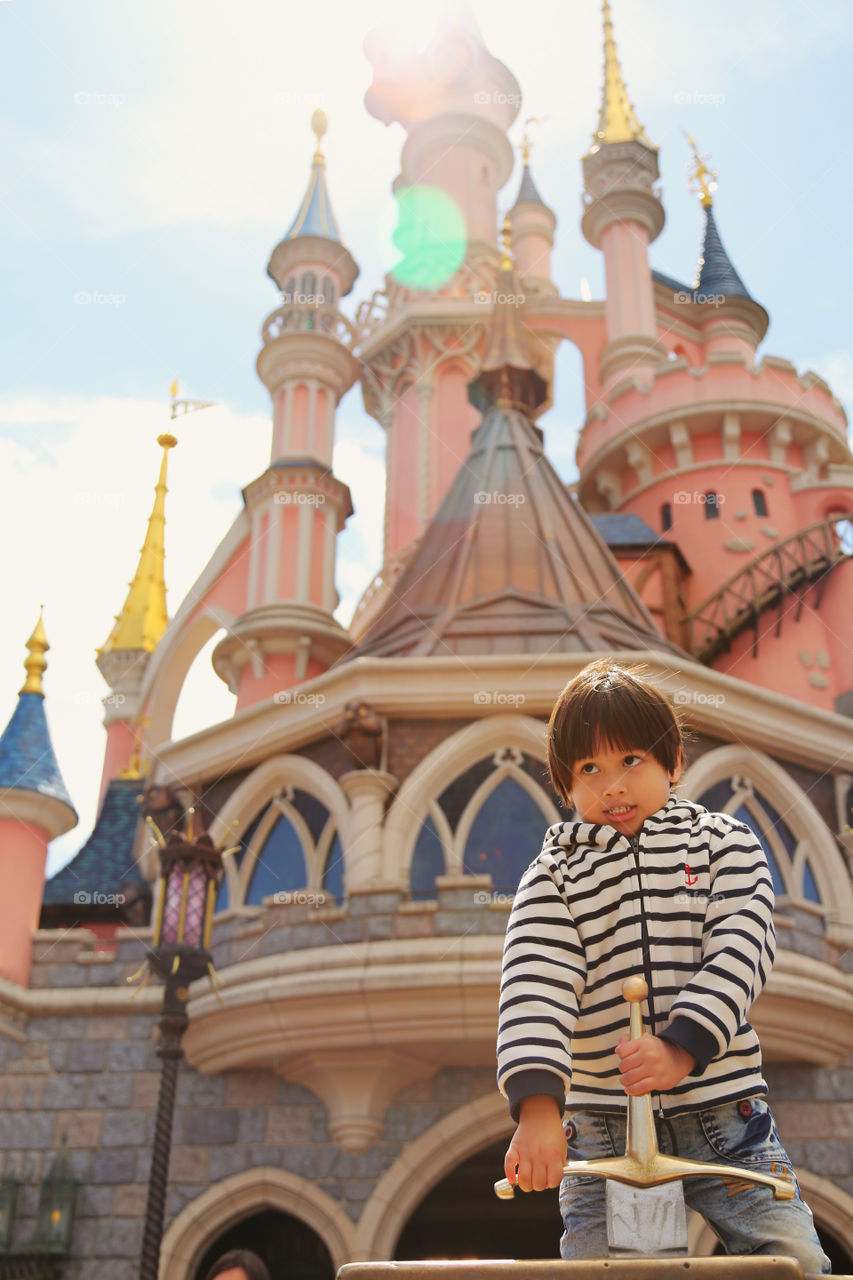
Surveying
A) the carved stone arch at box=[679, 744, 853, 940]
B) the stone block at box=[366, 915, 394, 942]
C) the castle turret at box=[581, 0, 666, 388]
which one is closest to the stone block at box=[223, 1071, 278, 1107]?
the stone block at box=[366, 915, 394, 942]

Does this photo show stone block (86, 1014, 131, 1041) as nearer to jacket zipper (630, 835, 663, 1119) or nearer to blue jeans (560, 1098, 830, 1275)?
Result: blue jeans (560, 1098, 830, 1275)

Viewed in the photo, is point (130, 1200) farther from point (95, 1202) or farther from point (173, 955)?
point (173, 955)

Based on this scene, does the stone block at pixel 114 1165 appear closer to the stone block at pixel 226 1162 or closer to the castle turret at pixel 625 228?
the stone block at pixel 226 1162

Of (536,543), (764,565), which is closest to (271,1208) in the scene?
(536,543)

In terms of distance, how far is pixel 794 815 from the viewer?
11.7 m

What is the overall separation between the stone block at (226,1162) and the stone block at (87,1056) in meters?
1.37

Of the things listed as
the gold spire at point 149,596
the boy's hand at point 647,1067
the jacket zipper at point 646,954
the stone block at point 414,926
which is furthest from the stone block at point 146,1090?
the gold spire at point 149,596

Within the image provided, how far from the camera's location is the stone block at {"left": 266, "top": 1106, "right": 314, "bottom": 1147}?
34.0ft

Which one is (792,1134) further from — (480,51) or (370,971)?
(480,51)

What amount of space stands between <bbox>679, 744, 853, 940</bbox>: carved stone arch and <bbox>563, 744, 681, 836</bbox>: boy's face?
922 cm

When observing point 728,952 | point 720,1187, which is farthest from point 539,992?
point 720,1187

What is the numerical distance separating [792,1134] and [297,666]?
9697 millimetres

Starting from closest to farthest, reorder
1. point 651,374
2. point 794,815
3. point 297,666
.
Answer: point 794,815 < point 297,666 < point 651,374

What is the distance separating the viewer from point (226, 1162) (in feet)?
33.9
